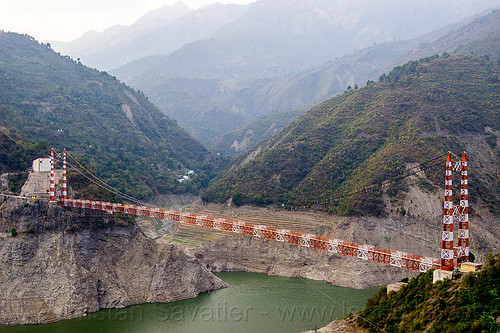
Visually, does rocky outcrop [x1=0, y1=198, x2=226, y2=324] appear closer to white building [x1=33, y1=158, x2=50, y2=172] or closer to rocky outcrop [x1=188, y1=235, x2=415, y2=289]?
white building [x1=33, y1=158, x2=50, y2=172]

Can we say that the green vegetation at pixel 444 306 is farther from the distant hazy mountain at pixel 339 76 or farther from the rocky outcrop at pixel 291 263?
the distant hazy mountain at pixel 339 76

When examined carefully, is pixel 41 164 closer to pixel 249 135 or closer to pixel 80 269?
pixel 80 269

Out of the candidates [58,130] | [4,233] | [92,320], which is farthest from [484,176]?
[58,130]

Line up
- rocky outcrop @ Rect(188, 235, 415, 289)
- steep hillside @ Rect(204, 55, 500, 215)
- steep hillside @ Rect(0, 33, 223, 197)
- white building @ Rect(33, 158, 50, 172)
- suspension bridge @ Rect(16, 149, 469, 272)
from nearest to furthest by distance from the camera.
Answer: suspension bridge @ Rect(16, 149, 469, 272) < white building @ Rect(33, 158, 50, 172) < rocky outcrop @ Rect(188, 235, 415, 289) < steep hillside @ Rect(204, 55, 500, 215) < steep hillside @ Rect(0, 33, 223, 197)

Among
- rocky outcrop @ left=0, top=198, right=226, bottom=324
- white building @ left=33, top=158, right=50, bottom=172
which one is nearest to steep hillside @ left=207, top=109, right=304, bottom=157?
white building @ left=33, top=158, right=50, bottom=172

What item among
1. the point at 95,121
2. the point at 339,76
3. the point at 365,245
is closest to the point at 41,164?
the point at 365,245

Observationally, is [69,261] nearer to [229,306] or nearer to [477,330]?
[229,306]
